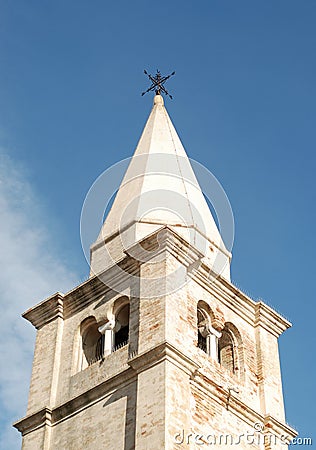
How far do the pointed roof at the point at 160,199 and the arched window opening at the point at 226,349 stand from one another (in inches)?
100

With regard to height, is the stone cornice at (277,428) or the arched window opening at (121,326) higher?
the arched window opening at (121,326)

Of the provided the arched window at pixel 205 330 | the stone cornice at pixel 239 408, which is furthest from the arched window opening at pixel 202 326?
the stone cornice at pixel 239 408

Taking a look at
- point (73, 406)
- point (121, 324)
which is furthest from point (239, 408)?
point (73, 406)

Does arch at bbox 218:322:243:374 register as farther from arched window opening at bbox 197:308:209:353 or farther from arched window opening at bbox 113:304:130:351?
arched window opening at bbox 113:304:130:351

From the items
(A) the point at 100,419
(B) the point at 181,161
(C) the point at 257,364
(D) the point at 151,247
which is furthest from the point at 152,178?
(A) the point at 100,419

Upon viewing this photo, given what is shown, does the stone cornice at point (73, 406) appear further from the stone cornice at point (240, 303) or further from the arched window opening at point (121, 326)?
the stone cornice at point (240, 303)

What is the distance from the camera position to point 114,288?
87.7ft

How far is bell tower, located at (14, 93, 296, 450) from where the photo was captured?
23547 millimetres

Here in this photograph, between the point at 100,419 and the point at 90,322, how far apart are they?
139 inches

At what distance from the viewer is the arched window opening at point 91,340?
87.9 ft

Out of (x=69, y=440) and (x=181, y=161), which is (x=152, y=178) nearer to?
(x=181, y=161)

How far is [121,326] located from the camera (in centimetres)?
2662

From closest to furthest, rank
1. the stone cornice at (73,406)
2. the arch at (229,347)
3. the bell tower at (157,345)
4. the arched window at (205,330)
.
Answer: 1. the bell tower at (157,345)
2. the stone cornice at (73,406)
3. the arched window at (205,330)
4. the arch at (229,347)

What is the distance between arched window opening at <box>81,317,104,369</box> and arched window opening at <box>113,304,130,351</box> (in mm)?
451
